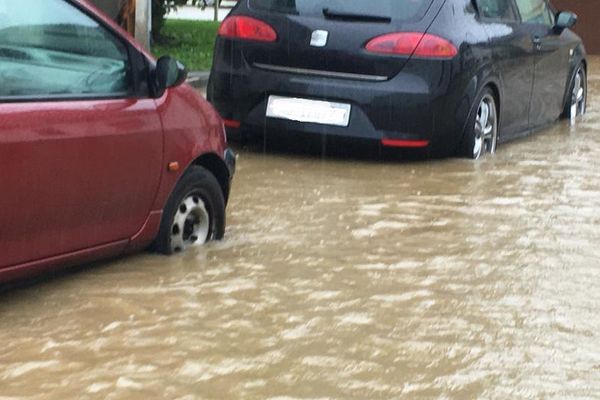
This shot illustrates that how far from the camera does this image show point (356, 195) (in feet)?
28.8

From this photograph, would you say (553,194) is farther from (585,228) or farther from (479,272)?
(479,272)

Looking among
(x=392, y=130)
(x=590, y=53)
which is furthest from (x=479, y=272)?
(x=590, y=53)

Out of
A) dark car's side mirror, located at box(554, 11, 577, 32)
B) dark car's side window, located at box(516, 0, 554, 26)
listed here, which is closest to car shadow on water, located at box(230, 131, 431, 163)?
→ dark car's side window, located at box(516, 0, 554, 26)

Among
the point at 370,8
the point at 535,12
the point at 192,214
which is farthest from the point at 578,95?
the point at 192,214

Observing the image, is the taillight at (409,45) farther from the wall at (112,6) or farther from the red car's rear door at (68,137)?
the wall at (112,6)

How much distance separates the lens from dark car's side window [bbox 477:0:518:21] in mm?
10594

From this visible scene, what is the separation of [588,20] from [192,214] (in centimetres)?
1986

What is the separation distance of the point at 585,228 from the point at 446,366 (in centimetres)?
306

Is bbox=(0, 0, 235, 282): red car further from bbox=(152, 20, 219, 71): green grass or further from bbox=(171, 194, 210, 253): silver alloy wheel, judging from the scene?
bbox=(152, 20, 219, 71): green grass

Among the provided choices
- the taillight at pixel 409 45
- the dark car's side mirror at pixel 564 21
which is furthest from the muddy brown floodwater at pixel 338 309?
the dark car's side mirror at pixel 564 21

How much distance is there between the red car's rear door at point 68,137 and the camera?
5445mm

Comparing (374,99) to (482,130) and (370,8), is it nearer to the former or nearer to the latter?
(370,8)

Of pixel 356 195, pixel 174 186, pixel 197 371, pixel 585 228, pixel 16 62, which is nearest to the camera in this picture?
pixel 197 371

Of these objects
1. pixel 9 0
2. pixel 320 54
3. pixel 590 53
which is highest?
pixel 9 0
